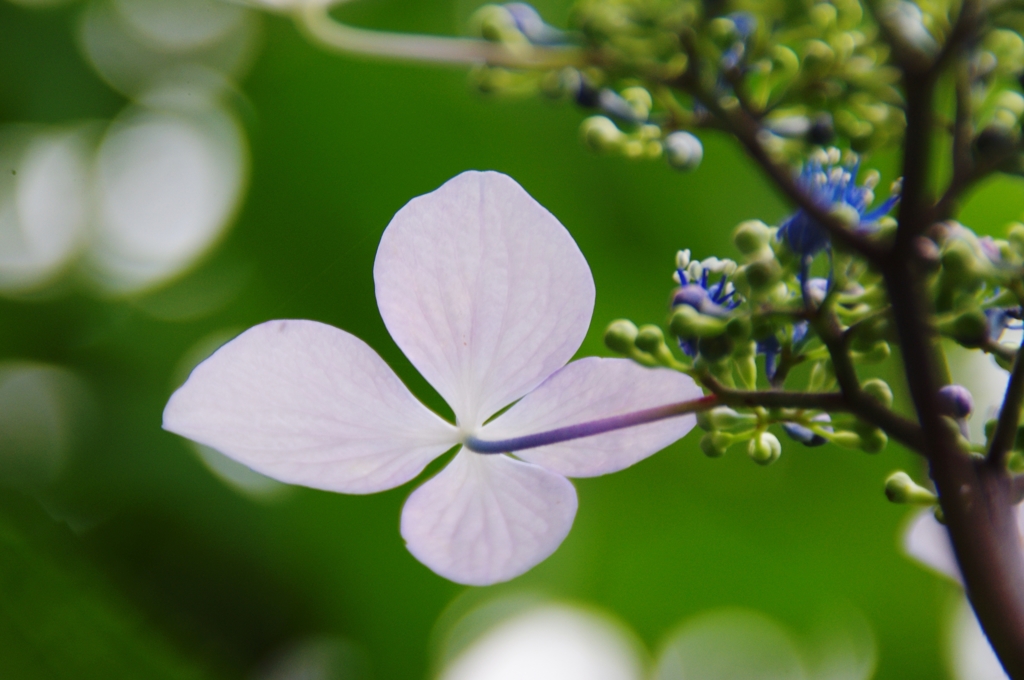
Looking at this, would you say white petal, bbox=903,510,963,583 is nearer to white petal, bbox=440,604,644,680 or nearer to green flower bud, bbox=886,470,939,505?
green flower bud, bbox=886,470,939,505

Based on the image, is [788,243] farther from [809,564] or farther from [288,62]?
[288,62]

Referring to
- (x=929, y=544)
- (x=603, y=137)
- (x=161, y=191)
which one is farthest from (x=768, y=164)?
(x=161, y=191)

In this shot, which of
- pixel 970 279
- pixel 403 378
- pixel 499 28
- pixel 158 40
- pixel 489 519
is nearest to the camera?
pixel 970 279

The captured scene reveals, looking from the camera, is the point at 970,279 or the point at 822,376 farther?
the point at 822,376

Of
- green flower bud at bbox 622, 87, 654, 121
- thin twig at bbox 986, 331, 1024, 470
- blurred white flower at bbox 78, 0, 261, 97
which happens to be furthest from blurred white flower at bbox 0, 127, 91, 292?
thin twig at bbox 986, 331, 1024, 470

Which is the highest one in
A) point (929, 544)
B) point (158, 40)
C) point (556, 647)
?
point (929, 544)

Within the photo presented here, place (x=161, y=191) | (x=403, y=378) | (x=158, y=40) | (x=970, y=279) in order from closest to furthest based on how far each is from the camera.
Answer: (x=970, y=279)
(x=403, y=378)
(x=161, y=191)
(x=158, y=40)

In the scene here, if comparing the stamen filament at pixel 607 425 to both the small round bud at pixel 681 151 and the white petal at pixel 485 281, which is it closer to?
the white petal at pixel 485 281

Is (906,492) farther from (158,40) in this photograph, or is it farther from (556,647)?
(158,40)
